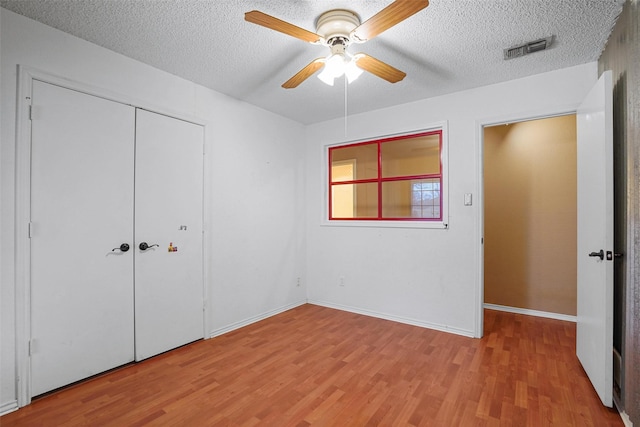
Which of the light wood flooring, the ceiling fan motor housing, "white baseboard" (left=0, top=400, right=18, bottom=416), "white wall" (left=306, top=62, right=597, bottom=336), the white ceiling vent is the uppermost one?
the white ceiling vent

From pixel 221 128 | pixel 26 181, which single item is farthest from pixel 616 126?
pixel 26 181

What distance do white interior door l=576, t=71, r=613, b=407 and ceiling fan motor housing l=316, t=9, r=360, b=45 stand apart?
5.65 feet

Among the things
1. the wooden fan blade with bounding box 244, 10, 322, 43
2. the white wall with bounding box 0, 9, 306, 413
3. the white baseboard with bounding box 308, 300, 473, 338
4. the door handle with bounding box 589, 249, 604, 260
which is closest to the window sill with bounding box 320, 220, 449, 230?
the white wall with bounding box 0, 9, 306, 413

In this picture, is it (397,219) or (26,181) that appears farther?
(397,219)

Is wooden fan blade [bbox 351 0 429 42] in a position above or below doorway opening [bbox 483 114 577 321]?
above

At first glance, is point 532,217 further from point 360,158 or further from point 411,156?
point 360,158

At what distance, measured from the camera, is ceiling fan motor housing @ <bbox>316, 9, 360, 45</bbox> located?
6.41 ft

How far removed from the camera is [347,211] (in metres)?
4.27

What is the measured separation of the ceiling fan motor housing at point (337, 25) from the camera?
1953mm

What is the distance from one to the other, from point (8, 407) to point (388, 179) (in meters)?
3.86

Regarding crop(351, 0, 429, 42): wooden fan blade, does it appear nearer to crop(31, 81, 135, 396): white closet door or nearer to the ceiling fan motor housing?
the ceiling fan motor housing

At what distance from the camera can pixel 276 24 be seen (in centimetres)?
169

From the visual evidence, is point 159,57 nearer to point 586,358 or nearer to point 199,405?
point 199,405

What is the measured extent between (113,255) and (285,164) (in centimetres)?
235
